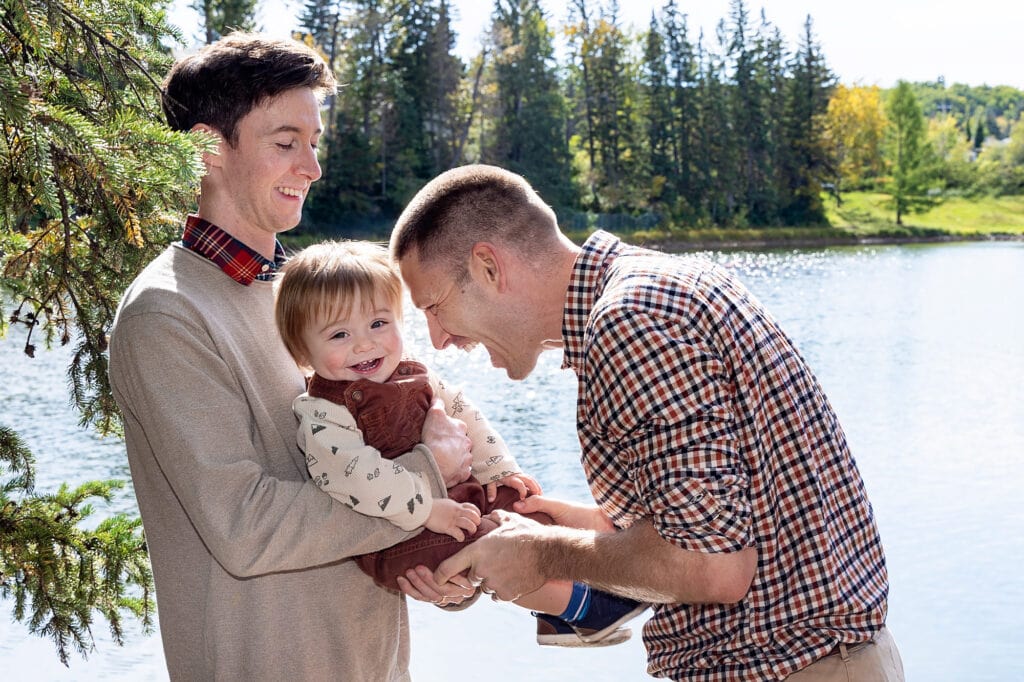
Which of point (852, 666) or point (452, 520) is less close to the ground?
point (452, 520)

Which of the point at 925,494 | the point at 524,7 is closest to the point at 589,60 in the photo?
the point at 524,7

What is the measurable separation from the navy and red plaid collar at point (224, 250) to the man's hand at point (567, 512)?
31.7 inches

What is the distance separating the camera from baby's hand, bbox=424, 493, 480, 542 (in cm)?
225

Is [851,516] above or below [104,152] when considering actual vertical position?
below

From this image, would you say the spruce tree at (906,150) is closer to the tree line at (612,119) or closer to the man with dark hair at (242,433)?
the tree line at (612,119)

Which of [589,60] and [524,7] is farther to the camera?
[589,60]

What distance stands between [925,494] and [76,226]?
28.3 feet

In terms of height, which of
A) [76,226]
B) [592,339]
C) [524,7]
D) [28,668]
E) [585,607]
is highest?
[524,7]

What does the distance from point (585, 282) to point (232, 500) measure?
0.76 metres

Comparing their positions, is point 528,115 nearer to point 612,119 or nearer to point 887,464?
point 612,119

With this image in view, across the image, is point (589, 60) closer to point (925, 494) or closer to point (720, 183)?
point (720, 183)

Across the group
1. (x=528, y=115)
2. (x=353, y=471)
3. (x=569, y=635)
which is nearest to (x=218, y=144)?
(x=353, y=471)

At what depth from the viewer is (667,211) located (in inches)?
1804

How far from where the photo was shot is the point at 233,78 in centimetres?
223
